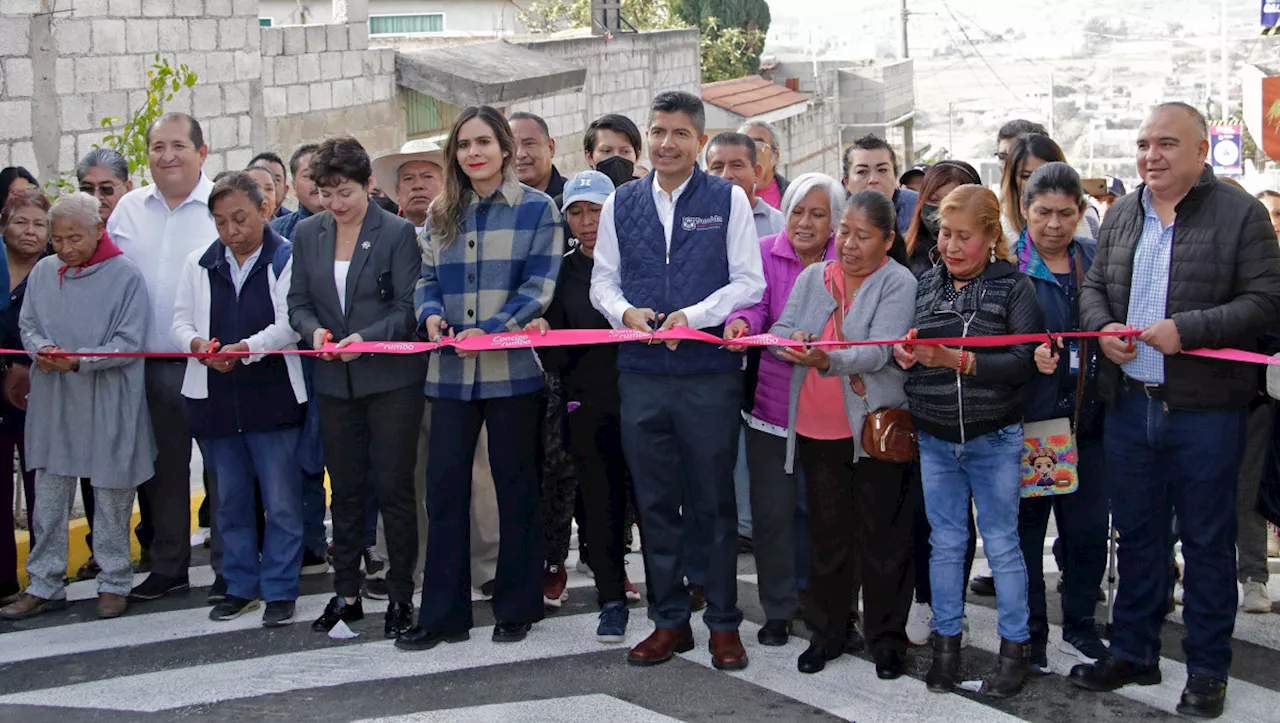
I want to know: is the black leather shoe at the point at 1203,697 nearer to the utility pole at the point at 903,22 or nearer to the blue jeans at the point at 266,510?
the blue jeans at the point at 266,510

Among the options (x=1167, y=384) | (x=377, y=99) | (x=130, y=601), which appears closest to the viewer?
(x=1167, y=384)

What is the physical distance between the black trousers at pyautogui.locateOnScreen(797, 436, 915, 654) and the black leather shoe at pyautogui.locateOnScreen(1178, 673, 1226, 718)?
1.10 m

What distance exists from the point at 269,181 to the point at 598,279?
3037 mm

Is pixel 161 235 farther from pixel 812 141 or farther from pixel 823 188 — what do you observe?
pixel 812 141

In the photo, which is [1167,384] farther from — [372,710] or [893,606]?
[372,710]

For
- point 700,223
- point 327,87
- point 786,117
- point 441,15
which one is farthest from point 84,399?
point 441,15

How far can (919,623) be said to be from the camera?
6.28 m

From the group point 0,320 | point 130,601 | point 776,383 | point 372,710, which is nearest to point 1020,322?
point 776,383

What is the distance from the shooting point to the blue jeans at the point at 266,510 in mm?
6793

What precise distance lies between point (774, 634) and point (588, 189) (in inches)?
85.8

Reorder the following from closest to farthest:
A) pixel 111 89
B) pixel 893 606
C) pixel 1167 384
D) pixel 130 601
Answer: pixel 1167 384 → pixel 893 606 → pixel 130 601 → pixel 111 89

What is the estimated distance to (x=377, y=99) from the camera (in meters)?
15.7

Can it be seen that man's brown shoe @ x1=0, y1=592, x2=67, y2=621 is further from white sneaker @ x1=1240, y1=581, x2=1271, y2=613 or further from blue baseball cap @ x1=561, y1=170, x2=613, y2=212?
white sneaker @ x1=1240, y1=581, x2=1271, y2=613

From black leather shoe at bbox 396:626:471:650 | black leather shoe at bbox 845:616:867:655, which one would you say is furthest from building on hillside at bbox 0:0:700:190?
black leather shoe at bbox 845:616:867:655
